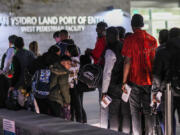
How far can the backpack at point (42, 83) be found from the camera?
667cm

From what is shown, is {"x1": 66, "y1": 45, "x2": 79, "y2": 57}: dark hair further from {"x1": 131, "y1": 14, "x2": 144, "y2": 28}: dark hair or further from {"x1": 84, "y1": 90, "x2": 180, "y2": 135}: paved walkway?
{"x1": 84, "y1": 90, "x2": 180, "y2": 135}: paved walkway

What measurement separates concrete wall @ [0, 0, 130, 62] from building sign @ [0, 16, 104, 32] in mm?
115

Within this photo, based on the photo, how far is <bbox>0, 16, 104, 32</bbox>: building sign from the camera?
12.9 meters

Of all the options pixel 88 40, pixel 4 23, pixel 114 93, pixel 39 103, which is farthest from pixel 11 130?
pixel 88 40

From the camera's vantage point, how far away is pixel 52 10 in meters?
13.6

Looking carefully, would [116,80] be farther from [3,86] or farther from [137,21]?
[3,86]

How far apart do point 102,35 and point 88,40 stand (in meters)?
6.26

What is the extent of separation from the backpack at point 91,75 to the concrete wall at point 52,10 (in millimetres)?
5958

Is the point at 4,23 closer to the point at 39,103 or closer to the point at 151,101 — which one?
the point at 39,103

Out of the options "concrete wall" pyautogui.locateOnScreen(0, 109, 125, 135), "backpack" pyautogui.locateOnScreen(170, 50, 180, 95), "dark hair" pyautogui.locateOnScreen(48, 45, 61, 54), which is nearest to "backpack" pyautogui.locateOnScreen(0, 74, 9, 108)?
"concrete wall" pyautogui.locateOnScreen(0, 109, 125, 135)

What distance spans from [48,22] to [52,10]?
0.42 meters

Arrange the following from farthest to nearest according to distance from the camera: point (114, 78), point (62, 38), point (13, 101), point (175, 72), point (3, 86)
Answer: point (3, 86), point (62, 38), point (13, 101), point (114, 78), point (175, 72)

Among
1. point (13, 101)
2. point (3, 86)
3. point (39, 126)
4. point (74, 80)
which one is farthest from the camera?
point (3, 86)

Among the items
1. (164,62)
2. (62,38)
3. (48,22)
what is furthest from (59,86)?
(48,22)
